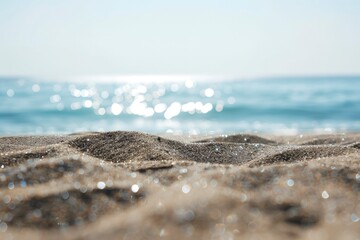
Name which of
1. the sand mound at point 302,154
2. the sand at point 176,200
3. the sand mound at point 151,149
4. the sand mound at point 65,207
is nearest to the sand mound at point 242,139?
the sand mound at point 151,149

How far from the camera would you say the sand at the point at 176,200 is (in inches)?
40.9

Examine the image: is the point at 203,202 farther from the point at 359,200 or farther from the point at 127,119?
the point at 127,119

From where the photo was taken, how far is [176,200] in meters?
1.18

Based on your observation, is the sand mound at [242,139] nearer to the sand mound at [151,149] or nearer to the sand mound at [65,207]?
the sand mound at [151,149]

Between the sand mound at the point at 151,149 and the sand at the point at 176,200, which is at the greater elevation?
the sand at the point at 176,200

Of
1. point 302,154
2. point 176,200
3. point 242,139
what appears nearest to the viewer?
point 176,200

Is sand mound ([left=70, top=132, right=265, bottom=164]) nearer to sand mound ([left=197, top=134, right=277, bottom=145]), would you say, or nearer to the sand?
the sand

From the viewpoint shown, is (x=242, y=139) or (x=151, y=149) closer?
(x=151, y=149)

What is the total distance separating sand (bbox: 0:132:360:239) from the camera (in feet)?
3.41

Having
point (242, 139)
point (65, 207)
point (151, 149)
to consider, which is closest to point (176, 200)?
point (65, 207)

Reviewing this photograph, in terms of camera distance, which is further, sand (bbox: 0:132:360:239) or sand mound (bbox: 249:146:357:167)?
sand mound (bbox: 249:146:357:167)

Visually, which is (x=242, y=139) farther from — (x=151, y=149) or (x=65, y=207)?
(x=65, y=207)

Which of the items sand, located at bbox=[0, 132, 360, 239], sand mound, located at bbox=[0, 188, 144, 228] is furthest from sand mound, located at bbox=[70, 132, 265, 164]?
sand mound, located at bbox=[0, 188, 144, 228]

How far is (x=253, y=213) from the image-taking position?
113cm
